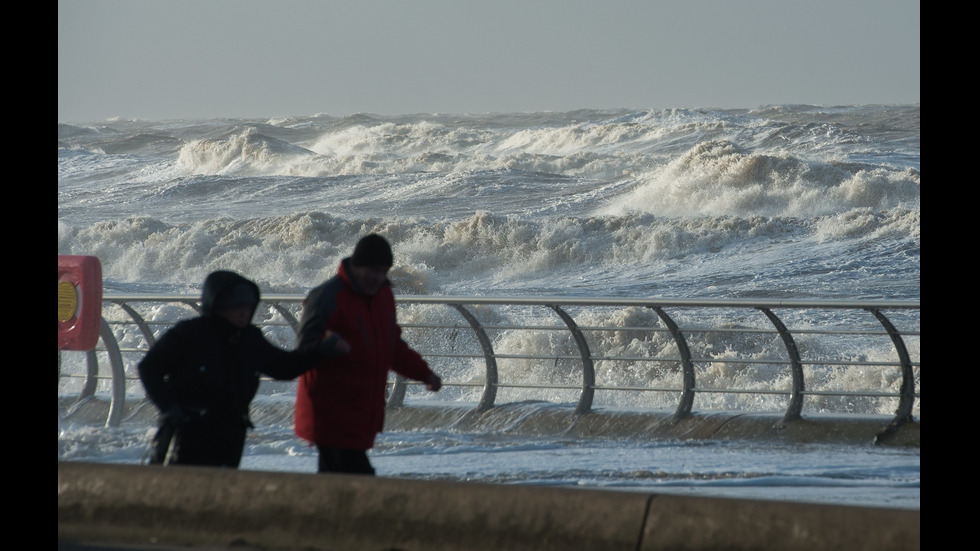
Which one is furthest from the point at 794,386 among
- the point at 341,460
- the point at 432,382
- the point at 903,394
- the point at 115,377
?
the point at 115,377

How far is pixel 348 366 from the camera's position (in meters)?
5.06

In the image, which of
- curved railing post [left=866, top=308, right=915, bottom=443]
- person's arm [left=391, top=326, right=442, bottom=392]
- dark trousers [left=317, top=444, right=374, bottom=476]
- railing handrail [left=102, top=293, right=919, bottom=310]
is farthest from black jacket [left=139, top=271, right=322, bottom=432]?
curved railing post [left=866, top=308, right=915, bottom=443]

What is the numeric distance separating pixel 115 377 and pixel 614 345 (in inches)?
531

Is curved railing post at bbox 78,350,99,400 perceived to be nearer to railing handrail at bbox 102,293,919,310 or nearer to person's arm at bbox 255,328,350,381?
railing handrail at bbox 102,293,919,310

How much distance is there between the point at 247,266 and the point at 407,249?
18.9ft

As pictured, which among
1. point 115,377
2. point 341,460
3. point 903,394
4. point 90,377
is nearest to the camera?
point 341,460

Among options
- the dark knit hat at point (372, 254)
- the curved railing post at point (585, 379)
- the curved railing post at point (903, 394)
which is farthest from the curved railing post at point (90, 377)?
the curved railing post at point (903, 394)

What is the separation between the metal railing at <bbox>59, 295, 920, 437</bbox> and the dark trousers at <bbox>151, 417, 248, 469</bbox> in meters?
3.86

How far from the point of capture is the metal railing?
893 cm

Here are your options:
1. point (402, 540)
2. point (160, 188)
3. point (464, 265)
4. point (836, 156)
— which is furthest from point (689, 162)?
point (402, 540)

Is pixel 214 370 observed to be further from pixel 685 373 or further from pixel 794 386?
pixel 794 386

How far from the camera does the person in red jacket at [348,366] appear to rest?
5.06 m

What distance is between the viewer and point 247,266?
135 ft
